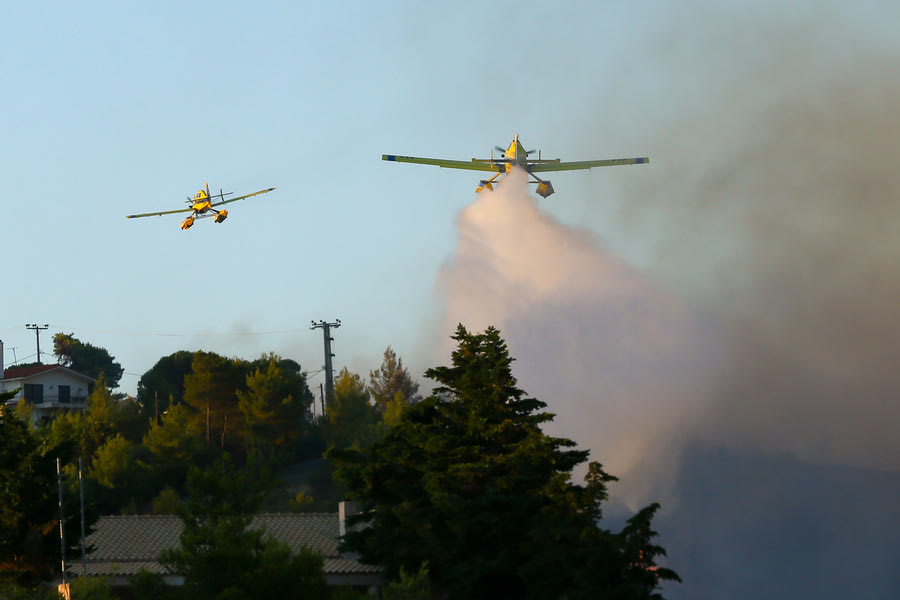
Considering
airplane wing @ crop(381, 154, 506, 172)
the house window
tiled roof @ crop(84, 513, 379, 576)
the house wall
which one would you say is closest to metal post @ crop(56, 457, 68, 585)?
tiled roof @ crop(84, 513, 379, 576)

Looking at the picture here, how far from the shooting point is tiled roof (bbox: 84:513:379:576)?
185 feet

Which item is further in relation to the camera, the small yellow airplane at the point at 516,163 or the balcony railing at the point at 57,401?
the balcony railing at the point at 57,401

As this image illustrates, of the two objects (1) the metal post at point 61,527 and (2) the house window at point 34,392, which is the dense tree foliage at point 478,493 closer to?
(1) the metal post at point 61,527

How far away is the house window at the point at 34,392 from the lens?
142000 mm

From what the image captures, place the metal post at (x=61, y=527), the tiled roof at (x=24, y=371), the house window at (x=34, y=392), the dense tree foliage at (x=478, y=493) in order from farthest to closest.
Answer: the tiled roof at (x=24, y=371)
the house window at (x=34, y=392)
the metal post at (x=61, y=527)
the dense tree foliage at (x=478, y=493)

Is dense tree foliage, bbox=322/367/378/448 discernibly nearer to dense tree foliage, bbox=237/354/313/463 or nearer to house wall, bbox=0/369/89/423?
dense tree foliage, bbox=237/354/313/463

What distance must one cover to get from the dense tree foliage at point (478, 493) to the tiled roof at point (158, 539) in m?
2.72

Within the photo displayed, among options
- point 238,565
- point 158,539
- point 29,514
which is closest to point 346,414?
point 158,539

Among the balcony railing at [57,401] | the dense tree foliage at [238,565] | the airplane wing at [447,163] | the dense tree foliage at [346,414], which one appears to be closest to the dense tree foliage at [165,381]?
the balcony railing at [57,401]

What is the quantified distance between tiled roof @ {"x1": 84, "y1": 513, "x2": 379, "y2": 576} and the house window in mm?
78963

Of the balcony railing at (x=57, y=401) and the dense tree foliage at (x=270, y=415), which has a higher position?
the balcony railing at (x=57, y=401)

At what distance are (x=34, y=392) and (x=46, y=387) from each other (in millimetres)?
1981

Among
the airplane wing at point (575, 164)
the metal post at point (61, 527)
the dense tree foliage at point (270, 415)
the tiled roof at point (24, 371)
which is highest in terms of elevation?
the airplane wing at point (575, 164)

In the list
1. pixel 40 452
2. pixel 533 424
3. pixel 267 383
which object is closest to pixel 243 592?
pixel 533 424
